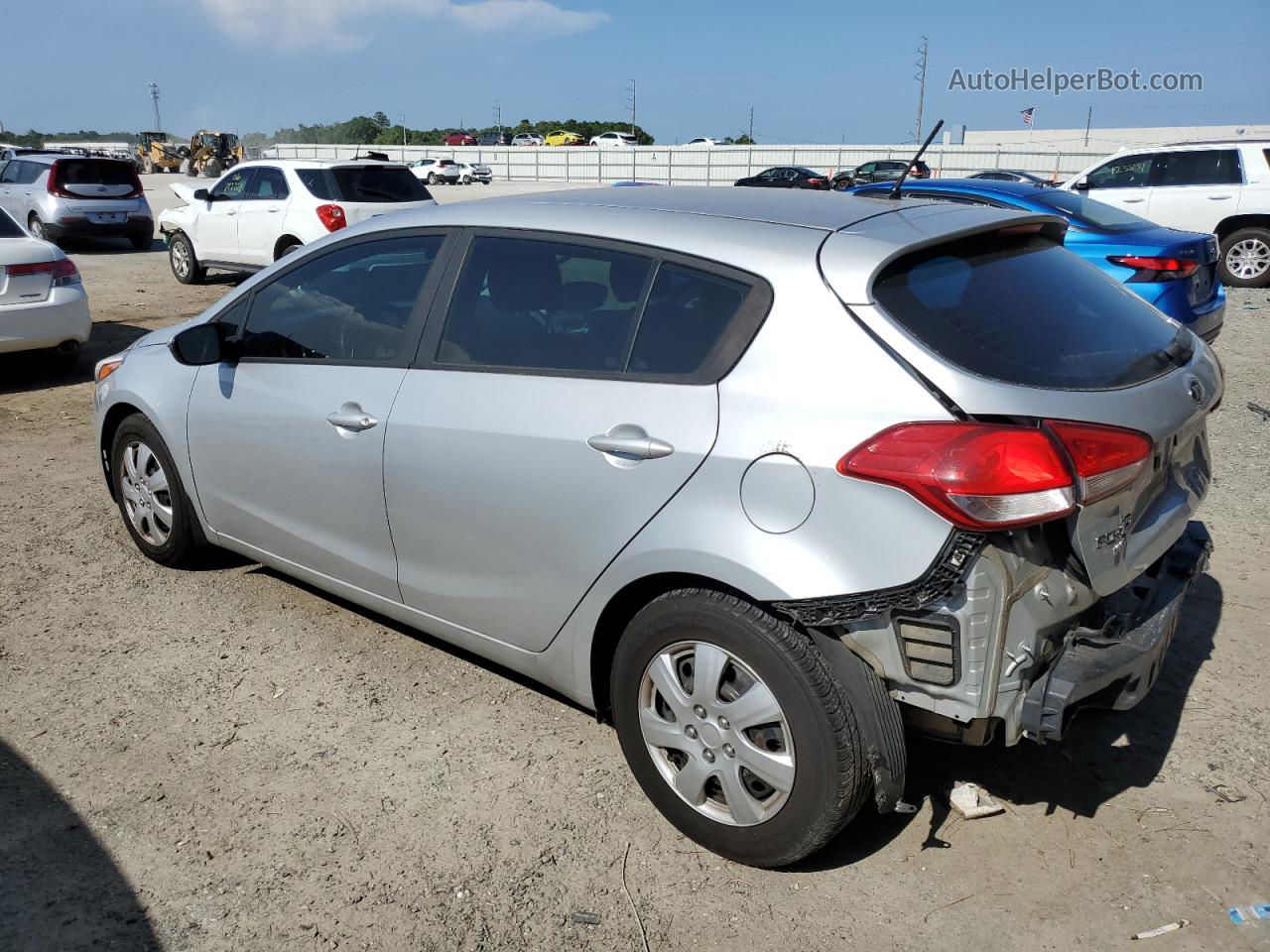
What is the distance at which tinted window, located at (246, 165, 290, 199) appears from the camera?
12961 millimetres

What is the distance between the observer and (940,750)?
3430mm

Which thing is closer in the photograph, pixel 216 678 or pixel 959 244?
pixel 959 244

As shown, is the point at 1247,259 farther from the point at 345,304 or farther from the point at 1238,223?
the point at 345,304

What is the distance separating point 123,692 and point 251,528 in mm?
775

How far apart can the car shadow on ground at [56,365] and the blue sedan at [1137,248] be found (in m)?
6.94

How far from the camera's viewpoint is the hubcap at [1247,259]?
13.6m

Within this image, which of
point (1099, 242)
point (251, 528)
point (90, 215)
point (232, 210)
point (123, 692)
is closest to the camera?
point (123, 692)

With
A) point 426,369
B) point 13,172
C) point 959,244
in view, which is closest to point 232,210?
point 13,172

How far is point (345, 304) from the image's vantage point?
383cm

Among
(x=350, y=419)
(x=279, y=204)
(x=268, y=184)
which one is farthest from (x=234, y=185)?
(x=350, y=419)

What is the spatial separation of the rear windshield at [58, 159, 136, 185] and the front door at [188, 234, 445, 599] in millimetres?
15956

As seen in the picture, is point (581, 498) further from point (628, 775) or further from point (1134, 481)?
point (1134, 481)

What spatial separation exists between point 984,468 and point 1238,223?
13.8 meters

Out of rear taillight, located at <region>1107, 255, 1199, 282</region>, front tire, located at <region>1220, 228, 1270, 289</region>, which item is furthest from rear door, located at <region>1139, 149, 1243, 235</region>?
rear taillight, located at <region>1107, 255, 1199, 282</region>
